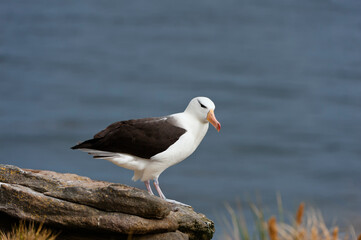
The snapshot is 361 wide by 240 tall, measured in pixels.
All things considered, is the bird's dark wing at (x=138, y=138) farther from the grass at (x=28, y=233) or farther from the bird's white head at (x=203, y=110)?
the grass at (x=28, y=233)

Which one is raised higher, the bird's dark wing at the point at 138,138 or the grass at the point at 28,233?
the bird's dark wing at the point at 138,138

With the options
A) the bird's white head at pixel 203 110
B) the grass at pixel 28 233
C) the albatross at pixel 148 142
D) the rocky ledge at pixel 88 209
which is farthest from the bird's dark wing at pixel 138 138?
the grass at pixel 28 233

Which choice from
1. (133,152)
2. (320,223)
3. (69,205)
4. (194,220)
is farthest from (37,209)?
(320,223)

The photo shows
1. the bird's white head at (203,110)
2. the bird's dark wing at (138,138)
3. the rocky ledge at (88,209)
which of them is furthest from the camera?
the bird's white head at (203,110)

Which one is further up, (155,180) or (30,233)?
(155,180)

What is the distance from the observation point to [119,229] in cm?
755

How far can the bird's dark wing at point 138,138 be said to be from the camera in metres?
8.48

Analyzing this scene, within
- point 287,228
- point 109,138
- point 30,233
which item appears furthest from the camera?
point 109,138

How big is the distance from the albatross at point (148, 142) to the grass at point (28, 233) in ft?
4.27

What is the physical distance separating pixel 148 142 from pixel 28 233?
215 centimetres

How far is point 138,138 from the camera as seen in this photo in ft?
27.9

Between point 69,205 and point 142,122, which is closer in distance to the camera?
point 69,205

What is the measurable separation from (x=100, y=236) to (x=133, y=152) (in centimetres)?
129

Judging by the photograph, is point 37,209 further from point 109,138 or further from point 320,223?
point 320,223
